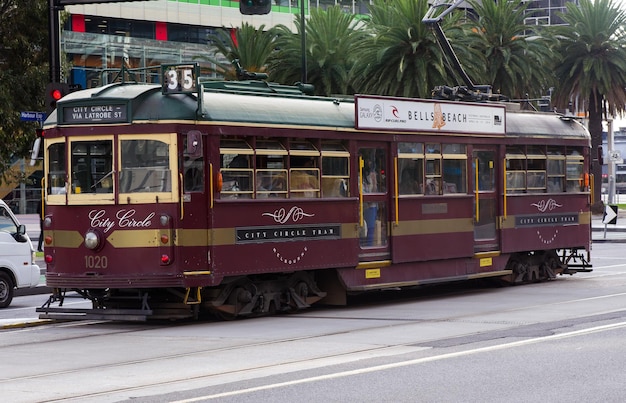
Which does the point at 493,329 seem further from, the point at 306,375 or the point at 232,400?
the point at 232,400

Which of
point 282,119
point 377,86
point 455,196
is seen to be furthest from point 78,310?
point 377,86

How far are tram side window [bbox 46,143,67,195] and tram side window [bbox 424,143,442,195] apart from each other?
19.9 ft

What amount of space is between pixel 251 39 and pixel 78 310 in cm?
3108

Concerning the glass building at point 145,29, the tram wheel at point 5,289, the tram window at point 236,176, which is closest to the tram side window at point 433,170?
the tram window at point 236,176

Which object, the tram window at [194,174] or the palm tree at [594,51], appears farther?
the palm tree at [594,51]

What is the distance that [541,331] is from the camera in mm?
14266

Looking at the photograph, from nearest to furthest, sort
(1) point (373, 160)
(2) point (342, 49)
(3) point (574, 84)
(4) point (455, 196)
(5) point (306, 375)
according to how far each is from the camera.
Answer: (5) point (306, 375) → (1) point (373, 160) → (4) point (455, 196) → (2) point (342, 49) → (3) point (574, 84)

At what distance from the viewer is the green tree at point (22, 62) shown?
31.2 meters

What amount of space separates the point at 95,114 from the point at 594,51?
40002mm

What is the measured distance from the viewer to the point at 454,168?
20.6 metres

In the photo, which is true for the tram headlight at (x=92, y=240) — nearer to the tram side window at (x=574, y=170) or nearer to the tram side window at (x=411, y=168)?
the tram side window at (x=411, y=168)

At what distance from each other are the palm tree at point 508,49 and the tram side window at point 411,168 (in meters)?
25.4

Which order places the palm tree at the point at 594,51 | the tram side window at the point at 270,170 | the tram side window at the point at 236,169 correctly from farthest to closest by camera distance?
the palm tree at the point at 594,51 < the tram side window at the point at 270,170 < the tram side window at the point at 236,169

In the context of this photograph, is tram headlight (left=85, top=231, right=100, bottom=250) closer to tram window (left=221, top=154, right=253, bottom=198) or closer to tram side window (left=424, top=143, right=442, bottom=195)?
tram window (left=221, top=154, right=253, bottom=198)
